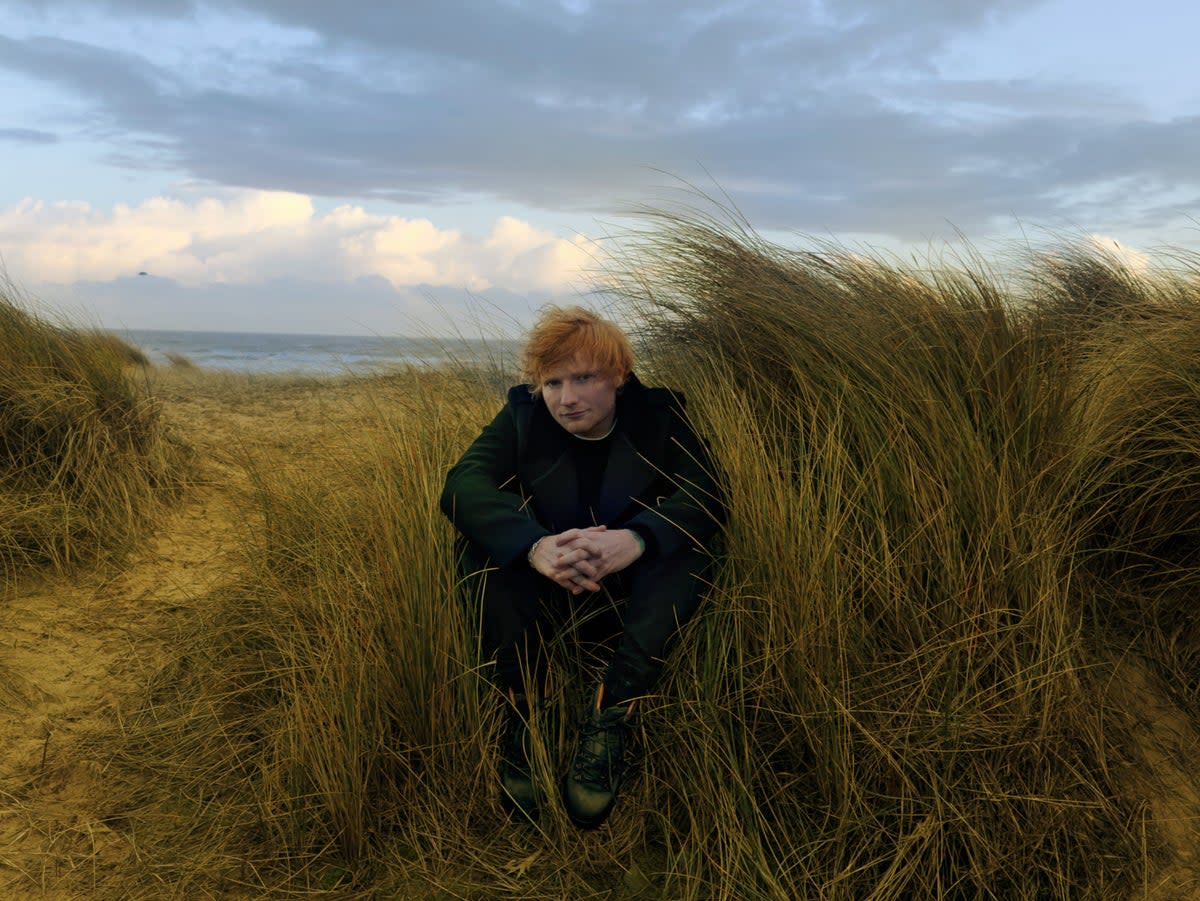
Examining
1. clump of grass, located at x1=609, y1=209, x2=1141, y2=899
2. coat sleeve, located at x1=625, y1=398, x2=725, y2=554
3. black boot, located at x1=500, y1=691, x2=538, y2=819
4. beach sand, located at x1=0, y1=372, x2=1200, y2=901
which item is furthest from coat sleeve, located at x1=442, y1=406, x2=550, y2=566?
beach sand, located at x1=0, y1=372, x2=1200, y2=901

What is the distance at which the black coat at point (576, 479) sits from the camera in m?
2.74

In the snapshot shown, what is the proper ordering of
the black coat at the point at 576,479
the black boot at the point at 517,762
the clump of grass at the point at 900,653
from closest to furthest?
the clump of grass at the point at 900,653
the black boot at the point at 517,762
the black coat at the point at 576,479

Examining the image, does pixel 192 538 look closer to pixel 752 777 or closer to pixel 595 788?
pixel 595 788

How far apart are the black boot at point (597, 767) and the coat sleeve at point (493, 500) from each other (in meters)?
0.50

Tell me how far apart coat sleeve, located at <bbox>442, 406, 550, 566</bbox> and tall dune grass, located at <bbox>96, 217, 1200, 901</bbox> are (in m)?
0.17

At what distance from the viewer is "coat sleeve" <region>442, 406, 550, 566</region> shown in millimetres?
2670

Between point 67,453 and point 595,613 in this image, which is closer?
point 595,613

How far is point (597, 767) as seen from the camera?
2539 mm

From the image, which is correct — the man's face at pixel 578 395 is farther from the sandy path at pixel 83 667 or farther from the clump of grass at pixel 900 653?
the sandy path at pixel 83 667

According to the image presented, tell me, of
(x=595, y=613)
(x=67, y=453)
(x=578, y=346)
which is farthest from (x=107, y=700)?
(x=578, y=346)

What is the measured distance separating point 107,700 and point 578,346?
252 cm

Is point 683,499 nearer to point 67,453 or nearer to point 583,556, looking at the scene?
point 583,556

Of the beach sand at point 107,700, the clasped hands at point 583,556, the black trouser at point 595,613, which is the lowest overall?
the beach sand at point 107,700

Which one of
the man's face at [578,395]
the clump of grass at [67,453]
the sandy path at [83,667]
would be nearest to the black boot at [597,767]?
the man's face at [578,395]
